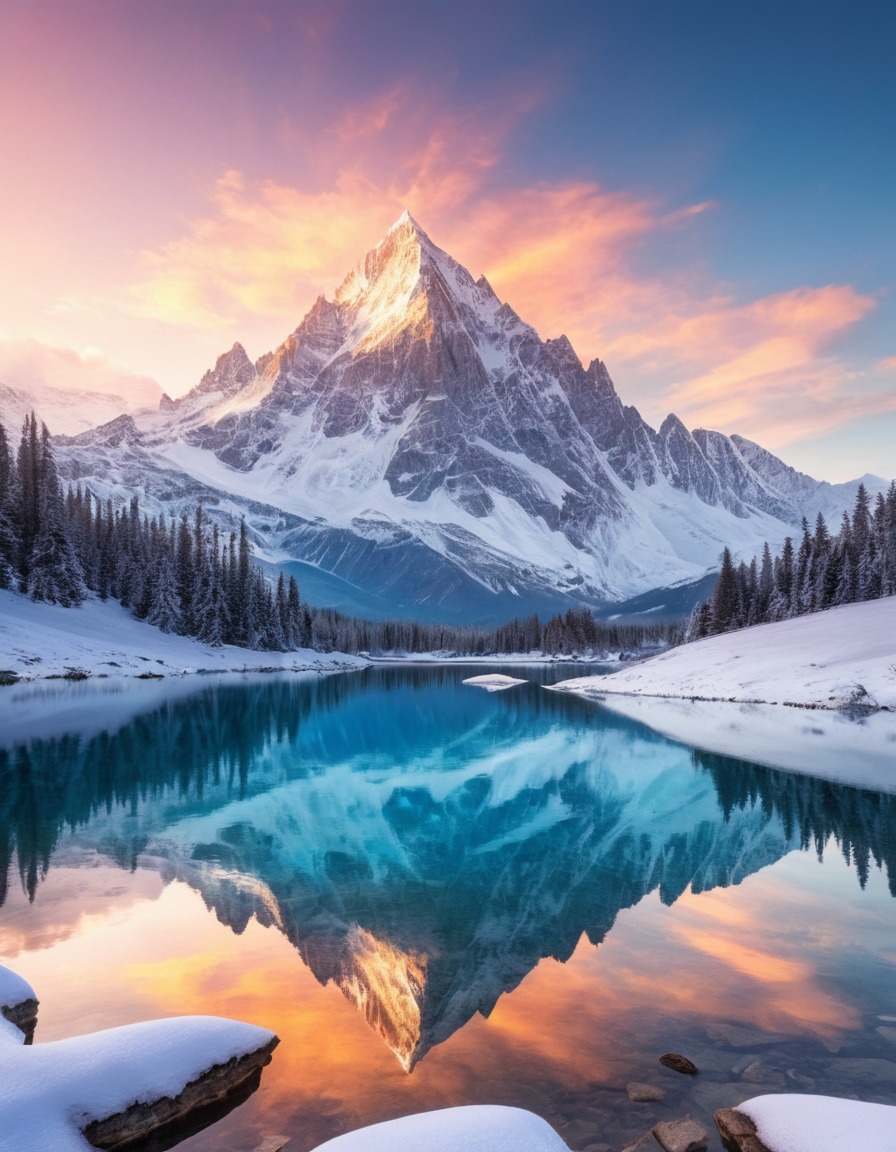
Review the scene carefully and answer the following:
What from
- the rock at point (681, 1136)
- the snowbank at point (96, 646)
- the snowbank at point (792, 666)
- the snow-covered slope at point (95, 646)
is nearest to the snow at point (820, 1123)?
the rock at point (681, 1136)

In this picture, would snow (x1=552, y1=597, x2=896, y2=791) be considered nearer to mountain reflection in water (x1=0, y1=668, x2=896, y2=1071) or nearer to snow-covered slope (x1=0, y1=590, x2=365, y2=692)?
mountain reflection in water (x1=0, y1=668, x2=896, y2=1071)

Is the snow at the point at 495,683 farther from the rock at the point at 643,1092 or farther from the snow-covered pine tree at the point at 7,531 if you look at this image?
the rock at the point at 643,1092

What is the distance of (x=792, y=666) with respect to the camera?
54.5 meters

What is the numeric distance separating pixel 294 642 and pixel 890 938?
454 feet

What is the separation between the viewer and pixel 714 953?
441 inches

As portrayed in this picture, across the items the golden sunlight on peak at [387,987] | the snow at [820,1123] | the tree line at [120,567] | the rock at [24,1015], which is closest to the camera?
the snow at [820,1123]

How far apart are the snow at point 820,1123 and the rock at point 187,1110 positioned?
16.5ft

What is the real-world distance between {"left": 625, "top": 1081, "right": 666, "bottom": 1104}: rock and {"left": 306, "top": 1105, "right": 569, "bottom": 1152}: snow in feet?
6.63

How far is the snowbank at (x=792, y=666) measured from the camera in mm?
47219

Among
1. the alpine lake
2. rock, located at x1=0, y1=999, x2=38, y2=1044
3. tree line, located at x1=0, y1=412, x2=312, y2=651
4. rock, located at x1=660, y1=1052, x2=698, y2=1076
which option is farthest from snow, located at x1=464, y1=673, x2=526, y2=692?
rock, located at x1=0, y1=999, x2=38, y2=1044

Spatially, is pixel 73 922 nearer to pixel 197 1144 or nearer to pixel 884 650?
pixel 197 1144

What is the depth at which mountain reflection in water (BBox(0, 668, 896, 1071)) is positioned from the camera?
1121 cm

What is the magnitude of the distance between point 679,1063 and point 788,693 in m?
48.9

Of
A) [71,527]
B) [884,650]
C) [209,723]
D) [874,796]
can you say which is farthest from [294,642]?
[874,796]
